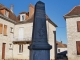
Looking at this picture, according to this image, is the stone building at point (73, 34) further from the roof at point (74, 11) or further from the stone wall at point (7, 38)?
the stone wall at point (7, 38)

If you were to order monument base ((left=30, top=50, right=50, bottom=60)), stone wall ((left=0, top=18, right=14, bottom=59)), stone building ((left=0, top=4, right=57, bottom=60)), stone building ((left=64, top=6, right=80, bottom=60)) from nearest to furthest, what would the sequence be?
1. monument base ((left=30, top=50, right=50, bottom=60))
2. stone building ((left=64, top=6, right=80, bottom=60))
3. stone wall ((left=0, top=18, right=14, bottom=59))
4. stone building ((left=0, top=4, right=57, bottom=60))

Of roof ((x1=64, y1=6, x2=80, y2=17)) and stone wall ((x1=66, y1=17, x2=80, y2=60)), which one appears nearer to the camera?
stone wall ((x1=66, y1=17, x2=80, y2=60))

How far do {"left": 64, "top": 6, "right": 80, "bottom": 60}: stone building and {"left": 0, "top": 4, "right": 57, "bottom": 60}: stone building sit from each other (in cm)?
480

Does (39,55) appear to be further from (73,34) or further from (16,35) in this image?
(16,35)

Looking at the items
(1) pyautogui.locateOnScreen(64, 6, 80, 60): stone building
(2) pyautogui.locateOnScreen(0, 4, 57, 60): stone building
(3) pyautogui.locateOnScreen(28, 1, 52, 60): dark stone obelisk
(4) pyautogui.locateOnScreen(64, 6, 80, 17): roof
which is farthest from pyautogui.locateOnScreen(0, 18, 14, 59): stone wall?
(3) pyautogui.locateOnScreen(28, 1, 52, 60): dark stone obelisk

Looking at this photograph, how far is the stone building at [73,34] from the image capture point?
18.8 metres

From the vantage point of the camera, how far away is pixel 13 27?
25.2 meters

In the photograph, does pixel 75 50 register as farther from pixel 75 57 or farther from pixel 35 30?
pixel 35 30

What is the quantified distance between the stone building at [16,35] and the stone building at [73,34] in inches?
189

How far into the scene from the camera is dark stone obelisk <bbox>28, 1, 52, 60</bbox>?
663cm

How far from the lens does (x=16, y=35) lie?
2528cm

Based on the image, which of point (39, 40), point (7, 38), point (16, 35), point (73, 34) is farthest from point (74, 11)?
point (39, 40)

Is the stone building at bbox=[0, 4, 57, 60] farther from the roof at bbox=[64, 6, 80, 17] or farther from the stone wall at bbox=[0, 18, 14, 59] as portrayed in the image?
the roof at bbox=[64, 6, 80, 17]

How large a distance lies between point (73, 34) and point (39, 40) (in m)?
13.4
